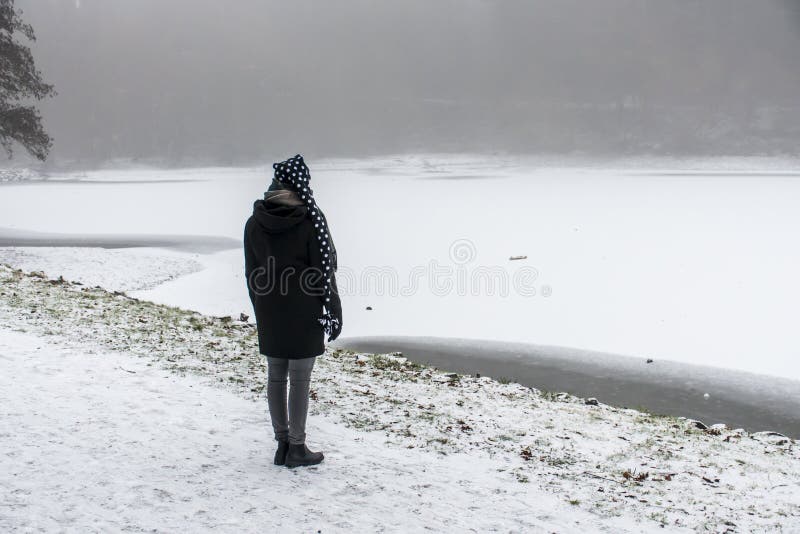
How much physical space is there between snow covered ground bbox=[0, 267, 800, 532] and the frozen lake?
7.83 m

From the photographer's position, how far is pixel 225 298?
20219mm

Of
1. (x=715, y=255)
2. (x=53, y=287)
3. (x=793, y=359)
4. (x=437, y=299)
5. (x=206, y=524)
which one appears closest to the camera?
(x=206, y=524)

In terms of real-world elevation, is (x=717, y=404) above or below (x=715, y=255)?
below

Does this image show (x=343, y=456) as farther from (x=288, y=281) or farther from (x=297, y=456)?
(x=288, y=281)

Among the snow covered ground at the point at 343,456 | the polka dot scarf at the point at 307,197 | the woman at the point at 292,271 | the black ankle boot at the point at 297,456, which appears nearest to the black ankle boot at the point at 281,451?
the black ankle boot at the point at 297,456

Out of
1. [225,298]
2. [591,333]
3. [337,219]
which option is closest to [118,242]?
[337,219]

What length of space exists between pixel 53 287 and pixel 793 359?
1525 cm

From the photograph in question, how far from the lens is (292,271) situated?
5.34 metres

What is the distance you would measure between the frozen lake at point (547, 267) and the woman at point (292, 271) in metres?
11.5

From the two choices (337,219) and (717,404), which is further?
(337,219)

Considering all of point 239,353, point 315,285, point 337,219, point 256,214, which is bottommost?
point 239,353

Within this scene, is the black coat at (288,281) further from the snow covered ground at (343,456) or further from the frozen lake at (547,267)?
the frozen lake at (547,267)

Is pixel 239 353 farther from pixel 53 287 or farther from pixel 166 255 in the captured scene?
pixel 166 255

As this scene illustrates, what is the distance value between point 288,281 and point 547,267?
21.4 meters
